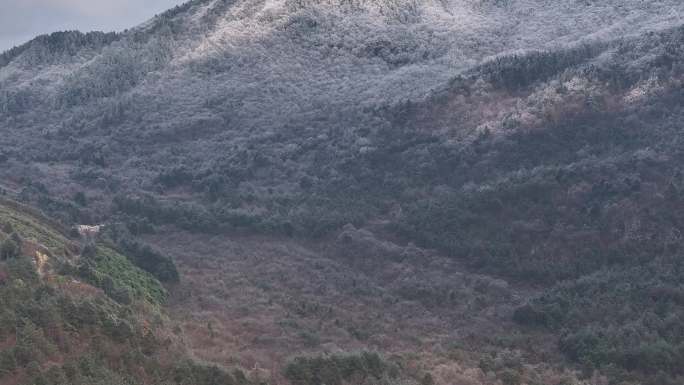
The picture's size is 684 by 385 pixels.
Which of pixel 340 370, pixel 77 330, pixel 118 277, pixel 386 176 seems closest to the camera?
pixel 77 330

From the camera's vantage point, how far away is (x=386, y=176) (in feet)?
140

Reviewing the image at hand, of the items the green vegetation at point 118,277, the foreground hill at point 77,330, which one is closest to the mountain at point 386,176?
the green vegetation at point 118,277

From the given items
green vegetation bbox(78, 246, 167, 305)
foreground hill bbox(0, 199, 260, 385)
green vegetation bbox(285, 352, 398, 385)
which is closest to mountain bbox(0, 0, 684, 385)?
green vegetation bbox(285, 352, 398, 385)

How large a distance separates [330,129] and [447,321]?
79.6 feet

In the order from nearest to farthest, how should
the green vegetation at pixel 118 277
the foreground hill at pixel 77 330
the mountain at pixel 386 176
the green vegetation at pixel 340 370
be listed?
1. the foreground hill at pixel 77 330
2. the green vegetation at pixel 340 370
3. the green vegetation at pixel 118 277
4. the mountain at pixel 386 176

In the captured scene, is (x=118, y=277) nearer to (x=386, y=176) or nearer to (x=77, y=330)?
(x=77, y=330)

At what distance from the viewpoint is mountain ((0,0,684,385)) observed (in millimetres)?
25328

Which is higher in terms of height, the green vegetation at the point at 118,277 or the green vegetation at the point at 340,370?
the green vegetation at the point at 118,277

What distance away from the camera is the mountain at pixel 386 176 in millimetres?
25328

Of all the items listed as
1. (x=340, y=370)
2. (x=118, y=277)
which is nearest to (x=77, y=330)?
(x=340, y=370)

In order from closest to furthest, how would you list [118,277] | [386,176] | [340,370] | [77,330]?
[77,330] < [340,370] < [118,277] < [386,176]

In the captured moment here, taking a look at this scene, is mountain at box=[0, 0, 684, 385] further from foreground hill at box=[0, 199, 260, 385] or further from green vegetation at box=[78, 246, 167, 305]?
foreground hill at box=[0, 199, 260, 385]

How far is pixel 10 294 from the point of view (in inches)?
717

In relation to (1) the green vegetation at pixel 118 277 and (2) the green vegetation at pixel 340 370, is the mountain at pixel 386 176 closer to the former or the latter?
(2) the green vegetation at pixel 340 370
